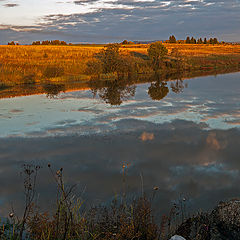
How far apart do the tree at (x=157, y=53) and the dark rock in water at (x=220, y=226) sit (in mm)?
33879

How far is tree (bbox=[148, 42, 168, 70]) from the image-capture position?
3727 centimetres

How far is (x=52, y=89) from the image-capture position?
73.4ft

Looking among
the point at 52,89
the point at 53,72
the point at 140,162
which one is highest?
the point at 53,72

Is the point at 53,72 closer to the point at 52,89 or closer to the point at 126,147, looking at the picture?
the point at 52,89

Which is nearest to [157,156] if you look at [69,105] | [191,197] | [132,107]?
[191,197]

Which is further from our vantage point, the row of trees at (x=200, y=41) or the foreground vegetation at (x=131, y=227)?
the row of trees at (x=200, y=41)

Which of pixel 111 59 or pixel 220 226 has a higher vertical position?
pixel 111 59

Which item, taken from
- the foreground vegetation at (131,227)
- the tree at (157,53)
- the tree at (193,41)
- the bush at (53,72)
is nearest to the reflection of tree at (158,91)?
the bush at (53,72)

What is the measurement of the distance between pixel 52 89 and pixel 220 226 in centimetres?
1945

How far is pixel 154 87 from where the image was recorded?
23.6 meters

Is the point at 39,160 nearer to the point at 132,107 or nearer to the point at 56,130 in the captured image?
the point at 56,130

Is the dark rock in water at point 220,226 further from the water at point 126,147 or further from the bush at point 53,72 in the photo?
the bush at point 53,72

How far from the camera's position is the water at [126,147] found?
22.1ft

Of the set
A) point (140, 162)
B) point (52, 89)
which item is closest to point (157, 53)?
point (52, 89)
